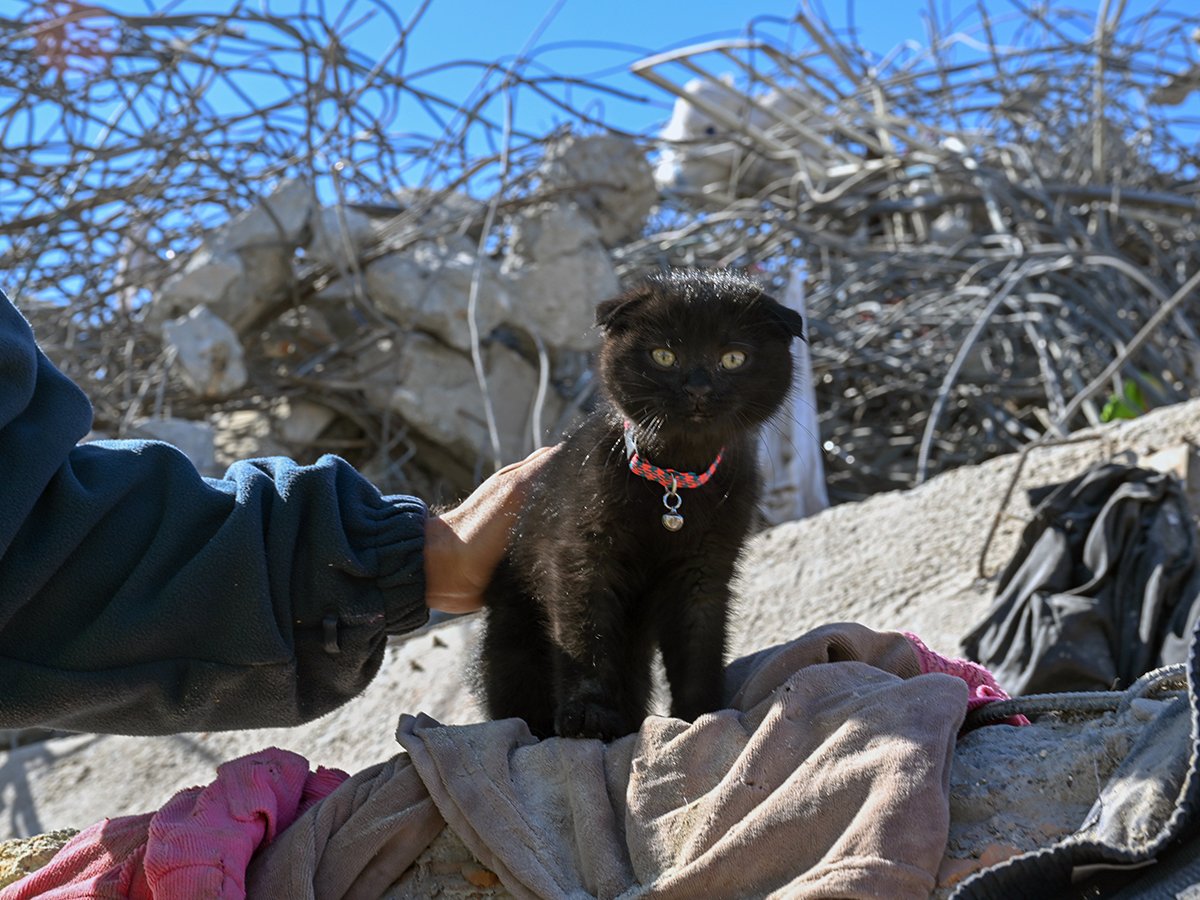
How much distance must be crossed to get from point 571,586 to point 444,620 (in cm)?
256

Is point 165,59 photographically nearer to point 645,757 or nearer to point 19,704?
point 19,704

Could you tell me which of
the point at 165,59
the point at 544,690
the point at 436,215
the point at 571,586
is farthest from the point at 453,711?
the point at 165,59

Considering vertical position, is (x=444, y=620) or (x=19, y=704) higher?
(x=19, y=704)

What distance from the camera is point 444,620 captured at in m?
4.80

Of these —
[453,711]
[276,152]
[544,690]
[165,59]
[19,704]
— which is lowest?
[453,711]

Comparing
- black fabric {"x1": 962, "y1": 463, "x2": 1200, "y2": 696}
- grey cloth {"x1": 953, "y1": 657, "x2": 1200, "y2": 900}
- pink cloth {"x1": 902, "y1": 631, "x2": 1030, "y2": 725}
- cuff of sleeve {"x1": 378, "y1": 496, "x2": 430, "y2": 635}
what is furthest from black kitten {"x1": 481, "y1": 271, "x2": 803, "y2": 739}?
black fabric {"x1": 962, "y1": 463, "x2": 1200, "y2": 696}

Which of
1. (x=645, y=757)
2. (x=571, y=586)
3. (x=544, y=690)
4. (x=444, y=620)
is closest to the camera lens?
(x=645, y=757)

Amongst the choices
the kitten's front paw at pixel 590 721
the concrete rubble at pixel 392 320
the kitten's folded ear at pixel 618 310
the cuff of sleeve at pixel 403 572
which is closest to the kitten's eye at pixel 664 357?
the kitten's folded ear at pixel 618 310

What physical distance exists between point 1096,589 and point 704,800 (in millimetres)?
2189

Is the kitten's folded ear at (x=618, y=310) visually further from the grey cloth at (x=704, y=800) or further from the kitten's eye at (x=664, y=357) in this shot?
the grey cloth at (x=704, y=800)

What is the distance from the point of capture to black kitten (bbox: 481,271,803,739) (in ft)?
7.63

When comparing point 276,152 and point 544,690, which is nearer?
point 544,690

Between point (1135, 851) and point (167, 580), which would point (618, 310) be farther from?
point (1135, 851)

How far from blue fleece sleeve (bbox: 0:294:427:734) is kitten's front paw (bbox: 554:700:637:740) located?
0.41m
